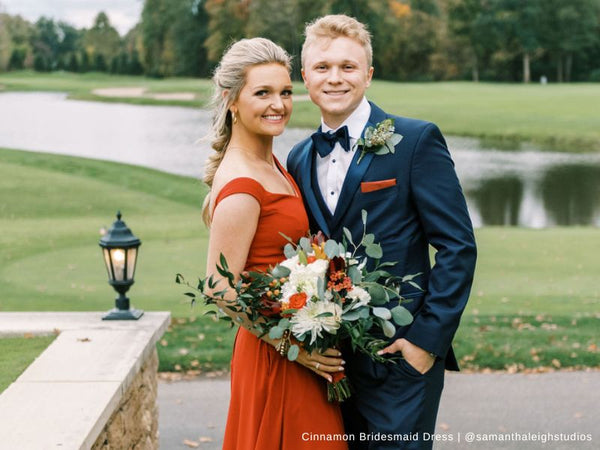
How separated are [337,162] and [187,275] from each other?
617 centimetres

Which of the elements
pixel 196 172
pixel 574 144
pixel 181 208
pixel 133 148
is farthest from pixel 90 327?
pixel 574 144

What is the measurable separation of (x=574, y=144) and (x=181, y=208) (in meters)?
17.5

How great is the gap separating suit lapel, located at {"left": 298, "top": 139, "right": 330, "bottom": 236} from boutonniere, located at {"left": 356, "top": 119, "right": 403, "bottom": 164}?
0.70ft

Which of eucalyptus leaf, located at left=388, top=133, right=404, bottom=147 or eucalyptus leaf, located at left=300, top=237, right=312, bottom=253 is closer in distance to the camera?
eucalyptus leaf, located at left=300, top=237, right=312, bottom=253

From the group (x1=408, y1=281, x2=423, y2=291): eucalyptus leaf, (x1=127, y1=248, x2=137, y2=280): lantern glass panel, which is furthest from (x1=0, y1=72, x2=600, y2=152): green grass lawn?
(x1=408, y1=281, x2=423, y2=291): eucalyptus leaf

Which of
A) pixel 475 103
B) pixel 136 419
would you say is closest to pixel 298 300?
pixel 136 419

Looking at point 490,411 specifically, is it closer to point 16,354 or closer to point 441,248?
point 441,248

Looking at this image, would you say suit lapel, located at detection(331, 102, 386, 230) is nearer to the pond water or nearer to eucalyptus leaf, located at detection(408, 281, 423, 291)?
eucalyptus leaf, located at detection(408, 281, 423, 291)

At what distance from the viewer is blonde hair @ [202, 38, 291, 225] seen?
2.94 metres

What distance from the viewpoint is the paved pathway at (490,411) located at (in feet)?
17.0

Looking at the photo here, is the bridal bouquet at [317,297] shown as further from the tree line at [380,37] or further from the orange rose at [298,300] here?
the tree line at [380,37]

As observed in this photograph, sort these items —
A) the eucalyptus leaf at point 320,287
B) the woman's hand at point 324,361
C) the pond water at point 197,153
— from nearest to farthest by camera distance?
the eucalyptus leaf at point 320,287
the woman's hand at point 324,361
the pond water at point 197,153

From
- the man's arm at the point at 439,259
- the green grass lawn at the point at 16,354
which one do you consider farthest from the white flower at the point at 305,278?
the green grass lawn at the point at 16,354

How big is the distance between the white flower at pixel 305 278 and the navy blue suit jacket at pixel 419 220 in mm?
382
